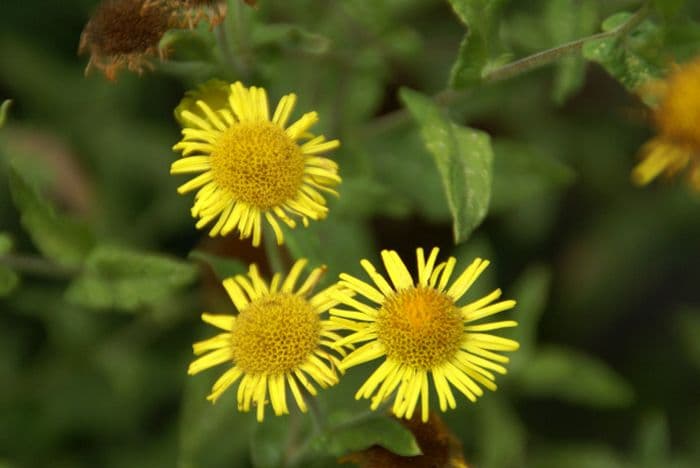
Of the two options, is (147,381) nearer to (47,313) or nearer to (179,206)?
(47,313)

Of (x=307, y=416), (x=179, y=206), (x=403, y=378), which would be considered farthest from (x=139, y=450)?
(x=403, y=378)

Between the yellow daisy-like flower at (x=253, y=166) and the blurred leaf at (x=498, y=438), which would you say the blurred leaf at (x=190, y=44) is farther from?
the blurred leaf at (x=498, y=438)

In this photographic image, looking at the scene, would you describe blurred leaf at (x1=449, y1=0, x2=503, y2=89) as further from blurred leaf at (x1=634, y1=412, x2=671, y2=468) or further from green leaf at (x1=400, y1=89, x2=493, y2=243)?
blurred leaf at (x1=634, y1=412, x2=671, y2=468)

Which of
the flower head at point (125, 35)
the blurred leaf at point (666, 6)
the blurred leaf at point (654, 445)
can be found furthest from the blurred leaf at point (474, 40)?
the blurred leaf at point (654, 445)

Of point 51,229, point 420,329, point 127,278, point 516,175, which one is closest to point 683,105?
point 516,175

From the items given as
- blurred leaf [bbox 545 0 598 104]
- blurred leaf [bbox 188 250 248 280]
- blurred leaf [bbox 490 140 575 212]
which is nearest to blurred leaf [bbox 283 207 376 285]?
blurred leaf [bbox 188 250 248 280]

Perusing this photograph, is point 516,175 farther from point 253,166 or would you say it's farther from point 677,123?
point 253,166
